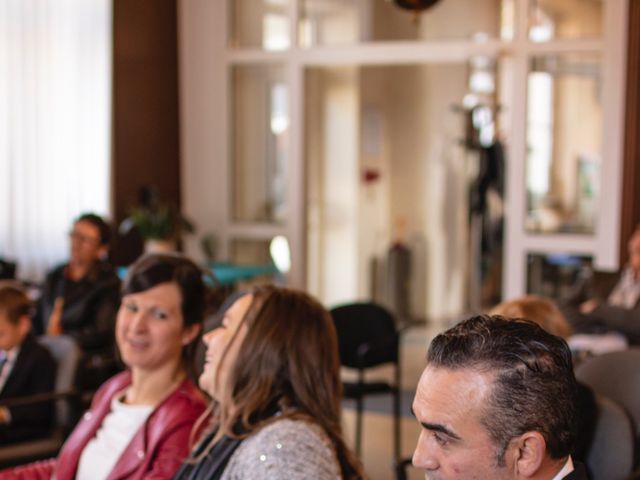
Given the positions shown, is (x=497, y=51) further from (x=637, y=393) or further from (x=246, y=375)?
(x=246, y=375)

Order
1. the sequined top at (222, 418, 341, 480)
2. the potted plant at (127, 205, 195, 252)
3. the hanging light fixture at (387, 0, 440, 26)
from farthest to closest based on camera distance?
the potted plant at (127, 205, 195, 252), the hanging light fixture at (387, 0, 440, 26), the sequined top at (222, 418, 341, 480)

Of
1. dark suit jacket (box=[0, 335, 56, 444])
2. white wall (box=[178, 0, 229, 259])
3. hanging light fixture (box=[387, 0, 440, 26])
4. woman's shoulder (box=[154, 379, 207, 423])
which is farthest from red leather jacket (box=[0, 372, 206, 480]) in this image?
white wall (box=[178, 0, 229, 259])

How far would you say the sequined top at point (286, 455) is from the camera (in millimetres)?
1902

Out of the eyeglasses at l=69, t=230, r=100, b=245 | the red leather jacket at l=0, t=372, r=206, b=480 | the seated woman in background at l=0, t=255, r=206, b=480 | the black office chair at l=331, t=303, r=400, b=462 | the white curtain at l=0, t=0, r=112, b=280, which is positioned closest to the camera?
the red leather jacket at l=0, t=372, r=206, b=480

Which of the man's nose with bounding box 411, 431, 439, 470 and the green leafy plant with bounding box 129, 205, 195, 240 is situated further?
the green leafy plant with bounding box 129, 205, 195, 240

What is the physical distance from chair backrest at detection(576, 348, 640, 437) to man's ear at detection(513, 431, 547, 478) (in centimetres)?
164

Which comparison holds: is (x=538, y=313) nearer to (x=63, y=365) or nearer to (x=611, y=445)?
(x=611, y=445)

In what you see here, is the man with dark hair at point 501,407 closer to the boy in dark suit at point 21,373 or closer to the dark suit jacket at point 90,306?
the boy in dark suit at point 21,373

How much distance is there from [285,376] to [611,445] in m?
0.99

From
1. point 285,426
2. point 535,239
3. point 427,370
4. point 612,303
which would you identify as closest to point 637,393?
point 285,426

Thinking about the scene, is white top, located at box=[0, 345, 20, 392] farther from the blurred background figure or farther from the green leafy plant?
the green leafy plant

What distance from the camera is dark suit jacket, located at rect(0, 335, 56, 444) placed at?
3.44 m

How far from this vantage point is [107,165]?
23.6 feet

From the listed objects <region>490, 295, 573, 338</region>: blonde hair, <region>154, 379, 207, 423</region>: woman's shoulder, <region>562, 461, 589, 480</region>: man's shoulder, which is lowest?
<region>154, 379, 207, 423</region>: woman's shoulder
